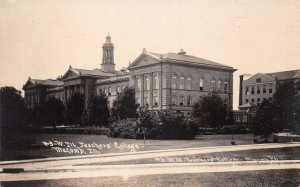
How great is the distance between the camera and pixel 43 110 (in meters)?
36.2

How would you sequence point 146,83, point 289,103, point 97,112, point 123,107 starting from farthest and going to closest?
point 146,83, point 97,112, point 123,107, point 289,103

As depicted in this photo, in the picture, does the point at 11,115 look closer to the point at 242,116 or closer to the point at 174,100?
the point at 242,116

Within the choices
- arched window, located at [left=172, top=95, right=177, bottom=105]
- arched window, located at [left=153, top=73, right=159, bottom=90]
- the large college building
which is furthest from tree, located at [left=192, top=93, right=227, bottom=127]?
arched window, located at [left=153, top=73, right=159, bottom=90]

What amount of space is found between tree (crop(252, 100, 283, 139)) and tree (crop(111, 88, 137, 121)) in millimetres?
10834

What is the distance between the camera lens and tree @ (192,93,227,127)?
35312 millimetres

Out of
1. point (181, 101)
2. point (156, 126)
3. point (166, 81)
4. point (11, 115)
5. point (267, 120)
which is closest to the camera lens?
point (11, 115)

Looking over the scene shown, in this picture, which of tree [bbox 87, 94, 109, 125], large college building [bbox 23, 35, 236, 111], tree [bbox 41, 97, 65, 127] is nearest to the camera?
tree [bbox 41, 97, 65, 127]

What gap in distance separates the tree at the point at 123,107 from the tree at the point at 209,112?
646 cm

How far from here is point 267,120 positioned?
25875 mm

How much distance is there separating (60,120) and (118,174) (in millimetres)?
30476

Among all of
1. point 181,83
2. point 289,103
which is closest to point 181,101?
point 181,83

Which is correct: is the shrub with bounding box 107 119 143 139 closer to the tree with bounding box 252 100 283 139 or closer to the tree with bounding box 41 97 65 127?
the tree with bounding box 41 97 65 127

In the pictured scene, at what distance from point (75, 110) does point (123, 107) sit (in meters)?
17.9

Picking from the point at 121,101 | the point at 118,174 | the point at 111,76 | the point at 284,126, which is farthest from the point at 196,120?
the point at 111,76
